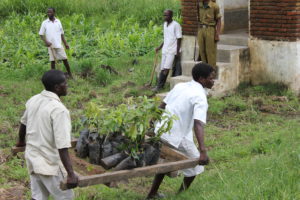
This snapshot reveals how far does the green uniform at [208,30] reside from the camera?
995 centimetres

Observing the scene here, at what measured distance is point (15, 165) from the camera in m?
7.00

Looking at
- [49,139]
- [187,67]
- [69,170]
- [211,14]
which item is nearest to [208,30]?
[211,14]

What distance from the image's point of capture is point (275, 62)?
1046 cm

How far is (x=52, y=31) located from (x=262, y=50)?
170 inches

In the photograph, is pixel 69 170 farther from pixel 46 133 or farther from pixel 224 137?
pixel 224 137

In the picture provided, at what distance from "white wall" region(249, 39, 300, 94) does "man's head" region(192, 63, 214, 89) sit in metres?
5.15

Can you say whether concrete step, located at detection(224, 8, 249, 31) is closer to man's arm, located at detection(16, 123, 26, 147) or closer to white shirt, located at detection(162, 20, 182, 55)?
white shirt, located at detection(162, 20, 182, 55)

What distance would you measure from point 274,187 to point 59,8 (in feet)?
50.3

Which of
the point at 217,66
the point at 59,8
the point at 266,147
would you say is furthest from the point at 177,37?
the point at 59,8

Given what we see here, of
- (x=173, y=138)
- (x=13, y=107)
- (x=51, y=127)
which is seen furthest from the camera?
(x=13, y=107)

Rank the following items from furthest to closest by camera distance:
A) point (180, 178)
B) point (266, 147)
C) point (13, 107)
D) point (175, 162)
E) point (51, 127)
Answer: point (13, 107), point (266, 147), point (180, 178), point (175, 162), point (51, 127)

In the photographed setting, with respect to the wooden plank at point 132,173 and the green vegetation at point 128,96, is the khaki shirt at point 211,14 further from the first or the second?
the wooden plank at point 132,173

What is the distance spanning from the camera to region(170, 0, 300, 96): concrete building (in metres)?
10.1

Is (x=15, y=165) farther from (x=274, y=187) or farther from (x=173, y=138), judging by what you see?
(x=274, y=187)
